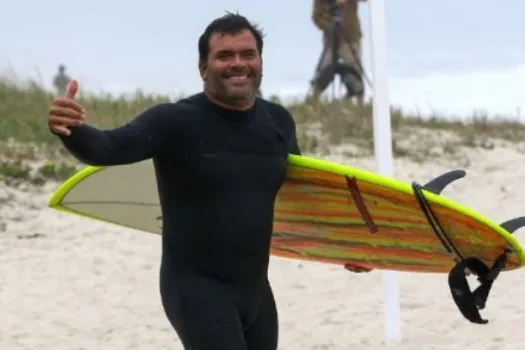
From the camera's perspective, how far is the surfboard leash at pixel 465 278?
12.2ft

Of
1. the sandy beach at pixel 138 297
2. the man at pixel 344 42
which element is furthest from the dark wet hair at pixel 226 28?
the man at pixel 344 42

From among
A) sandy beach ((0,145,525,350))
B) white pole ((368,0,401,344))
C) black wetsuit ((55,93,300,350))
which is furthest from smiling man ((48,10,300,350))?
sandy beach ((0,145,525,350))

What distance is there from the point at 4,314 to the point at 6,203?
2.52 meters

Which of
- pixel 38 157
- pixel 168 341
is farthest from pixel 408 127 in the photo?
pixel 168 341

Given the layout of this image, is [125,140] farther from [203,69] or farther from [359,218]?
[359,218]

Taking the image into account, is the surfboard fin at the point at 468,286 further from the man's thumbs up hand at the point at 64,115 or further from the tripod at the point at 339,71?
the tripod at the point at 339,71

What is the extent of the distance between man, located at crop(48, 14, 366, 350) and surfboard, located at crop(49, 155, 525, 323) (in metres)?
0.40

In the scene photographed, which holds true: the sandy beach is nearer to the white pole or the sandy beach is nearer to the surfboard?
the white pole

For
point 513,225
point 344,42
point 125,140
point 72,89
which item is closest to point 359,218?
point 513,225

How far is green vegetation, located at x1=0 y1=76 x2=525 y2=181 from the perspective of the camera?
1080cm

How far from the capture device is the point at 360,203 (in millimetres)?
4172

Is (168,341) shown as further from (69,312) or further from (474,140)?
(474,140)

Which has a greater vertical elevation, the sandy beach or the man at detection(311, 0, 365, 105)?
the man at detection(311, 0, 365, 105)

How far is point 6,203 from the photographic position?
1002 cm
